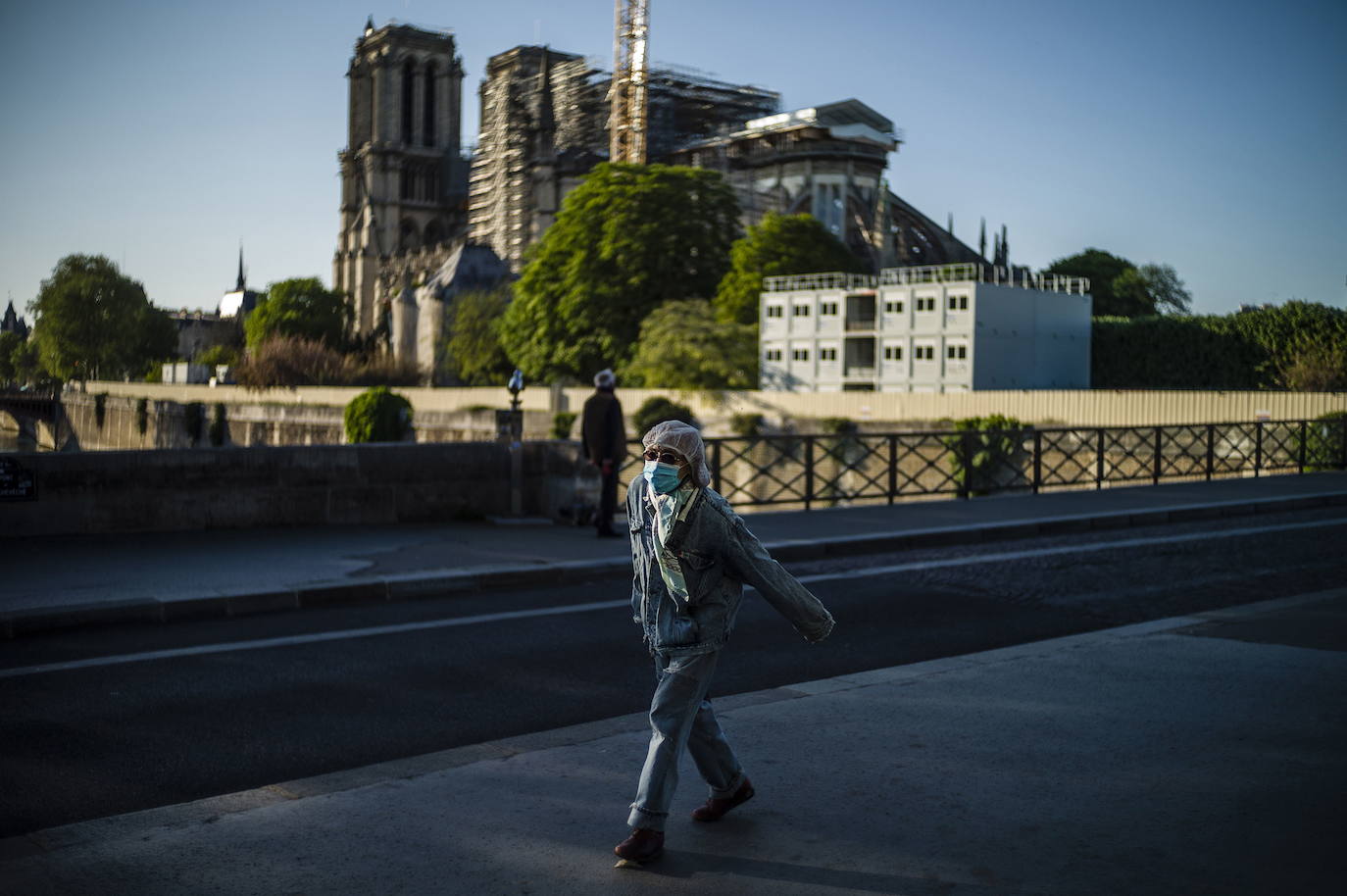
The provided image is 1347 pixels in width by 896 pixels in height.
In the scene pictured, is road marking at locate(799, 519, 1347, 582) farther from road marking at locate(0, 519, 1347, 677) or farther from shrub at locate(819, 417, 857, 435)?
shrub at locate(819, 417, 857, 435)

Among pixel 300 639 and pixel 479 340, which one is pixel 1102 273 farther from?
pixel 300 639

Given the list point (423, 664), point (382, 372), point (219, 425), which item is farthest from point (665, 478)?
point (382, 372)

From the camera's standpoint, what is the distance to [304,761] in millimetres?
5652

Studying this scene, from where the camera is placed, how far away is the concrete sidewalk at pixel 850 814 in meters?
4.12

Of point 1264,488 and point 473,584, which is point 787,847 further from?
point 1264,488

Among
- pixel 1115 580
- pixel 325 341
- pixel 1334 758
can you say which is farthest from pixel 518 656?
pixel 325 341

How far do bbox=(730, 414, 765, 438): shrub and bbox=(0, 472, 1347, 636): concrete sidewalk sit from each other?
3415 centimetres

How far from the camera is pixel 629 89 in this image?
391 ft

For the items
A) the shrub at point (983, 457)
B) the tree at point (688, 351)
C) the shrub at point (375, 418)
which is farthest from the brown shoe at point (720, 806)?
the tree at point (688, 351)

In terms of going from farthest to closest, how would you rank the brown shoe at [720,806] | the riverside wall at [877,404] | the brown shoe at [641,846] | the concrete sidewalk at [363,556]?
the riverside wall at [877,404], the concrete sidewalk at [363,556], the brown shoe at [720,806], the brown shoe at [641,846]

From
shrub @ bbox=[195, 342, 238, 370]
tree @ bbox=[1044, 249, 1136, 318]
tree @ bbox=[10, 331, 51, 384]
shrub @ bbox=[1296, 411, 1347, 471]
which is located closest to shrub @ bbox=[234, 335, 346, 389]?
shrub @ bbox=[195, 342, 238, 370]

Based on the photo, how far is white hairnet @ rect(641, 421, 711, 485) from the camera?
4.39 metres

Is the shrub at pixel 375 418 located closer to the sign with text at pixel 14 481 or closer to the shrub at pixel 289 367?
the sign with text at pixel 14 481

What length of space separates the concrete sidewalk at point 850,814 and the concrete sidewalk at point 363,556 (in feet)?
15.2
